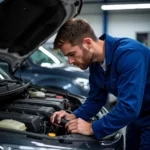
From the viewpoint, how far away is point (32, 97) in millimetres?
2736

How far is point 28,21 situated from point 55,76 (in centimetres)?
225

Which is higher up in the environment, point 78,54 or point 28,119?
point 78,54

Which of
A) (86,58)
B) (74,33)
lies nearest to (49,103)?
(86,58)

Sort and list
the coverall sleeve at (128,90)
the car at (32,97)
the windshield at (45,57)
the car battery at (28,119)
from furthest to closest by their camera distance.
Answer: the windshield at (45,57), the car battery at (28,119), the car at (32,97), the coverall sleeve at (128,90)

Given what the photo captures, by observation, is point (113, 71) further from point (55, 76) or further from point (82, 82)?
point (55, 76)

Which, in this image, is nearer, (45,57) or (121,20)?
(45,57)

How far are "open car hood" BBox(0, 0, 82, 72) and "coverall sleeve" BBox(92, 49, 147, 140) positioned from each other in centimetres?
77

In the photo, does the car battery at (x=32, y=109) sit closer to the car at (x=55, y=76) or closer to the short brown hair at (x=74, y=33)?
the short brown hair at (x=74, y=33)

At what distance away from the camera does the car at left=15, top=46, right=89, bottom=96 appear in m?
4.39

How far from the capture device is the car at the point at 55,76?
4.39m

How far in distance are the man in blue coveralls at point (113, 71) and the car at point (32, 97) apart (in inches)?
4.7

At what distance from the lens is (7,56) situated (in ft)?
9.11

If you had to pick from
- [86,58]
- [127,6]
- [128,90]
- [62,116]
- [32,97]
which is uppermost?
[86,58]

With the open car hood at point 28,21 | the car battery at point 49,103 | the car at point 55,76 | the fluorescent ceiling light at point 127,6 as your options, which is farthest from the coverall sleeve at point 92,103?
the fluorescent ceiling light at point 127,6
